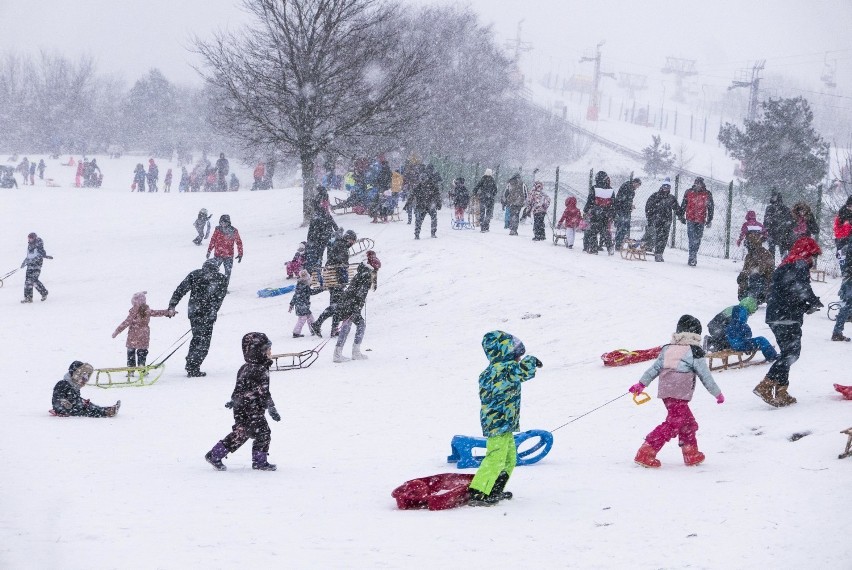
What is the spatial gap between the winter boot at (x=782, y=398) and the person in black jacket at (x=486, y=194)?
1481 cm

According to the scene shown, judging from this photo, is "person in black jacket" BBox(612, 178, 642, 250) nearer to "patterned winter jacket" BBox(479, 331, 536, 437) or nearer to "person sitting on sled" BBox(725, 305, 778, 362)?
"person sitting on sled" BBox(725, 305, 778, 362)

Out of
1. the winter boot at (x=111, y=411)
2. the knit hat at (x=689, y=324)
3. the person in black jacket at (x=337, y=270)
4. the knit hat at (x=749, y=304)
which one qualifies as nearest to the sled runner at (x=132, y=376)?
the winter boot at (x=111, y=411)

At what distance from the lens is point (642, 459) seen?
8484mm

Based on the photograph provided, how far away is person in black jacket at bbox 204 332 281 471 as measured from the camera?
8.55 m

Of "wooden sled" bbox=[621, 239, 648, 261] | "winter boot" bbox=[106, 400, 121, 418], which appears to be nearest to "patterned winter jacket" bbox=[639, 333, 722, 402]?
"winter boot" bbox=[106, 400, 121, 418]

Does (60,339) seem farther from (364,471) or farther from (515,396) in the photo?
(515,396)

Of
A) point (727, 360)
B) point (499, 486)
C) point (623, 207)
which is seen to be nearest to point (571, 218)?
point (623, 207)

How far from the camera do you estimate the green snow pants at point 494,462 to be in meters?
7.27

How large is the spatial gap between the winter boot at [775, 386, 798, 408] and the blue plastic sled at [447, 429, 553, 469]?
8.77 feet

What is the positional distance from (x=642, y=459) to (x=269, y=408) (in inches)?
135

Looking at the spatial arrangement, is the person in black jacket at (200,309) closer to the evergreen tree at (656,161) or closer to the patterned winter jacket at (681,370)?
the patterned winter jacket at (681,370)

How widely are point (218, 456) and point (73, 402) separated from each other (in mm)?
3587

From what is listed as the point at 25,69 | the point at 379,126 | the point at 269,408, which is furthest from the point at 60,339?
the point at 25,69

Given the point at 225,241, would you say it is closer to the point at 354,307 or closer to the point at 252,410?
the point at 354,307
